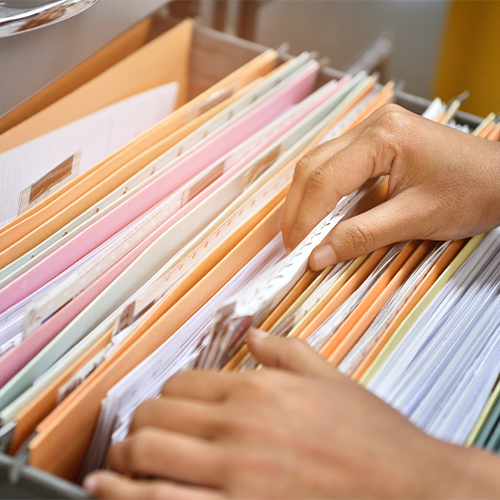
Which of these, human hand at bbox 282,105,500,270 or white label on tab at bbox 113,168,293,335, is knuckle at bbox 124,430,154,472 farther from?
human hand at bbox 282,105,500,270

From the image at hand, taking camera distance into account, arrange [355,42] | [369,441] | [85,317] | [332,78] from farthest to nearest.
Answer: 1. [355,42]
2. [332,78]
3. [85,317]
4. [369,441]

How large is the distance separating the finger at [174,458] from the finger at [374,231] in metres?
0.25

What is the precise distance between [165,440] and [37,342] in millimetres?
179

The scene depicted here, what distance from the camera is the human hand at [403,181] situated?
61cm

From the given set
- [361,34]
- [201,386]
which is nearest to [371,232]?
[201,386]

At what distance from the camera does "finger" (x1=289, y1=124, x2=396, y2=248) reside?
614 mm

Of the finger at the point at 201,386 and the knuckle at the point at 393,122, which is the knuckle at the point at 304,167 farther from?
the finger at the point at 201,386

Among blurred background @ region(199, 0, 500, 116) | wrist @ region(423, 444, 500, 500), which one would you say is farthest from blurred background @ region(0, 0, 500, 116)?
wrist @ region(423, 444, 500, 500)

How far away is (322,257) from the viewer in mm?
580

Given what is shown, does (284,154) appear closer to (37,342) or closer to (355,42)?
(37,342)

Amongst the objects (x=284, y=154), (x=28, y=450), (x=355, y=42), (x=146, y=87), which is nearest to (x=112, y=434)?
(x=28, y=450)

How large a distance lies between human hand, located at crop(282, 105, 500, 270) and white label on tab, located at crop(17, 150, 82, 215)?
284 mm

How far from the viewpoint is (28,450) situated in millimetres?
425

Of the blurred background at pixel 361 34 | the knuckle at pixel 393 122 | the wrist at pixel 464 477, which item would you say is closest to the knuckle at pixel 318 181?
the knuckle at pixel 393 122
